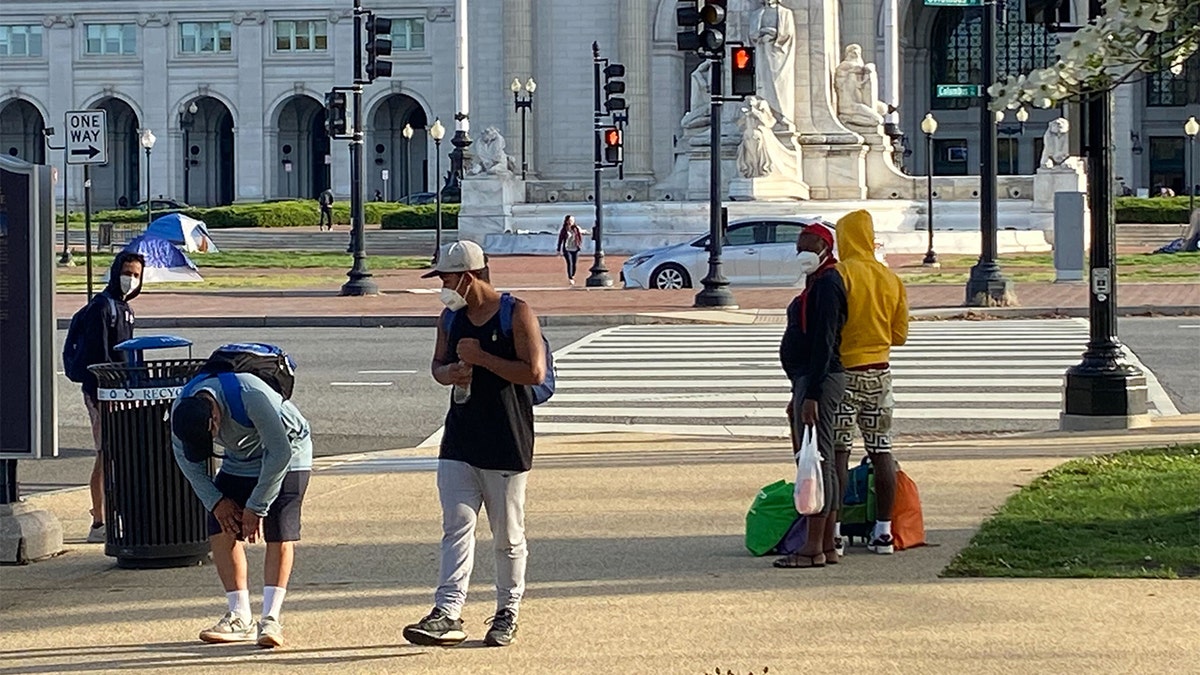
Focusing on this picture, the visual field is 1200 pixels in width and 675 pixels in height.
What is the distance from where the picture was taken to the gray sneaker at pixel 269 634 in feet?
27.1

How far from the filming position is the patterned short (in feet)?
33.5

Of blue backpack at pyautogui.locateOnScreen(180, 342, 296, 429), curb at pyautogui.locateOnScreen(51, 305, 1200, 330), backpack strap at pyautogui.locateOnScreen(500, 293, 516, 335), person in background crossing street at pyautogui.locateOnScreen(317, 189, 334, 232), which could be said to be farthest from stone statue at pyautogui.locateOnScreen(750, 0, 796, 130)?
backpack strap at pyautogui.locateOnScreen(500, 293, 516, 335)

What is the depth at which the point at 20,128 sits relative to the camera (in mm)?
115375

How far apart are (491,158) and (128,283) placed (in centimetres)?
5130

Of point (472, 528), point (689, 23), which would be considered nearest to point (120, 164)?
point (689, 23)

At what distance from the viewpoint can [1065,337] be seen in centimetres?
2555

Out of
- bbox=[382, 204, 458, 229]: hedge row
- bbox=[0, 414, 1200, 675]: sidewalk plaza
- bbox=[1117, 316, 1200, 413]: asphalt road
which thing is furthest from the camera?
bbox=[382, 204, 458, 229]: hedge row

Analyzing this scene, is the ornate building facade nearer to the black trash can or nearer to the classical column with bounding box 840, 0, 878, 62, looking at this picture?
the classical column with bounding box 840, 0, 878, 62

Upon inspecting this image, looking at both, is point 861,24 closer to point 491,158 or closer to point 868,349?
point 491,158

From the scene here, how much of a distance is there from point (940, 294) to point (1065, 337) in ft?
29.3

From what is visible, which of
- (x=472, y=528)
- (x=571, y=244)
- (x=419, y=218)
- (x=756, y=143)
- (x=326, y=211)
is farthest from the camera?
(x=326, y=211)

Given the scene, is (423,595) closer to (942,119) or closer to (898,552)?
(898,552)

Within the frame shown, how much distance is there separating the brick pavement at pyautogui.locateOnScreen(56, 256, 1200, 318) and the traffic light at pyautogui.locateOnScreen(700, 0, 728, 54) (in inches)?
180

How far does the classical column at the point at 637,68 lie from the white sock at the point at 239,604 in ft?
279
